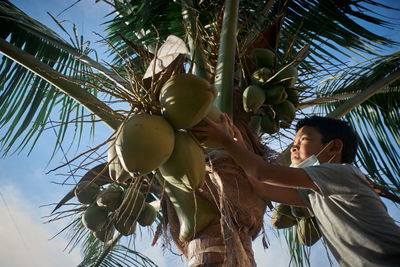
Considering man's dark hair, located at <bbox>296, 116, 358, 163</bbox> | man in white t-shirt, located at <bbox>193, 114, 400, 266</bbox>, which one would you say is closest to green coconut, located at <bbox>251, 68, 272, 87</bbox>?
man's dark hair, located at <bbox>296, 116, 358, 163</bbox>

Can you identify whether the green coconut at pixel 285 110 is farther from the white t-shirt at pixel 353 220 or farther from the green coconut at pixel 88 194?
the green coconut at pixel 88 194

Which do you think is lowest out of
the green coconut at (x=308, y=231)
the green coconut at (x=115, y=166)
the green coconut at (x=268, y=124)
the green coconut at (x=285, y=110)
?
the green coconut at (x=308, y=231)

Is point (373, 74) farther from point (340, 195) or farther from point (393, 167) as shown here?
point (340, 195)

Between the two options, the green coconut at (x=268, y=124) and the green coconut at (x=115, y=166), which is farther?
the green coconut at (x=268, y=124)

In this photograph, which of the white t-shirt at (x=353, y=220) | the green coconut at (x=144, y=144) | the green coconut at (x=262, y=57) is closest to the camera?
the green coconut at (x=144, y=144)

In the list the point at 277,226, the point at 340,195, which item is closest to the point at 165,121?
the point at 340,195

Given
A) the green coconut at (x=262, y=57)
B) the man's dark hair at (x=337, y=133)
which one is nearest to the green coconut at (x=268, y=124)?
the man's dark hair at (x=337, y=133)

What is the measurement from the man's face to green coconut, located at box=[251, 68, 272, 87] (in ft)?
1.18

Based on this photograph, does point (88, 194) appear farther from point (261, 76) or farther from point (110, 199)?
point (261, 76)

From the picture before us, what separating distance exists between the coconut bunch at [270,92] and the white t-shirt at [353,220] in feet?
1.99

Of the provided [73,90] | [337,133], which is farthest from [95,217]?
[337,133]

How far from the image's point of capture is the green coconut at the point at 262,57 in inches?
85.4

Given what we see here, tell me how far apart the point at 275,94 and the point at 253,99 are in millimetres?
169

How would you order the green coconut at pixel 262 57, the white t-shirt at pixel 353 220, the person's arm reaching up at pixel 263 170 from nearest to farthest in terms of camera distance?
the white t-shirt at pixel 353 220 → the person's arm reaching up at pixel 263 170 → the green coconut at pixel 262 57
